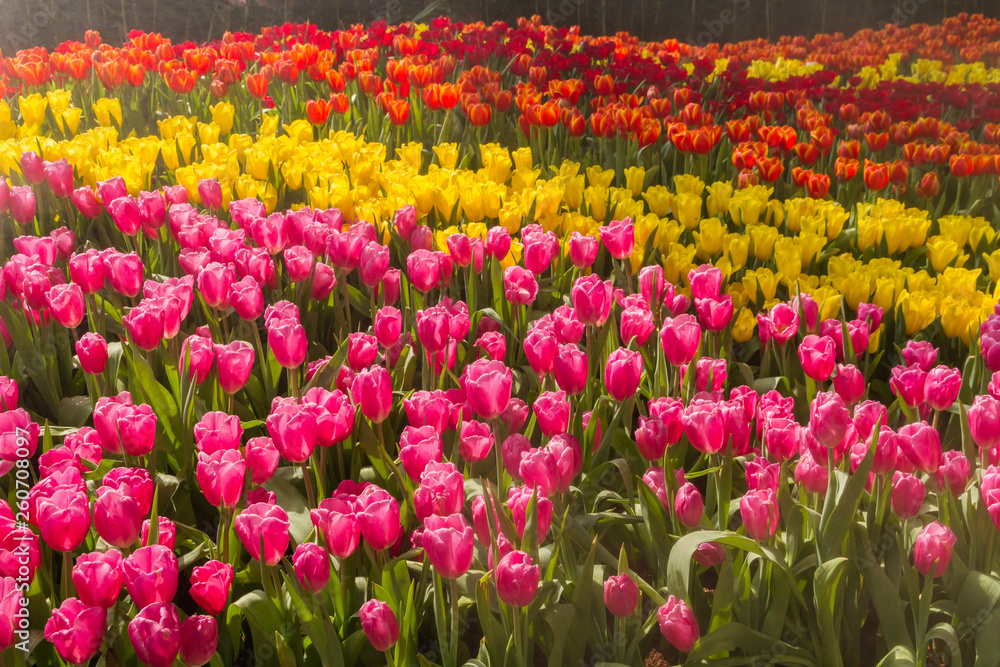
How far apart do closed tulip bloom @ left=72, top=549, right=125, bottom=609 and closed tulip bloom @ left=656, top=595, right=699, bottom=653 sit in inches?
30.4

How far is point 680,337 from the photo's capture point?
66.4 inches

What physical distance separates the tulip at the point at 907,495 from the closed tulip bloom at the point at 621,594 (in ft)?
1.57

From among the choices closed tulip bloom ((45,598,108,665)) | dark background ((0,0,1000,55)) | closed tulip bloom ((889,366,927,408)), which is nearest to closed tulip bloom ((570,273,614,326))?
closed tulip bloom ((889,366,927,408))

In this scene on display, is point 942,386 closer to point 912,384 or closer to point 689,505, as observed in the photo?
point 912,384

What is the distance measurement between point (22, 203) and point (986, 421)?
2565 mm

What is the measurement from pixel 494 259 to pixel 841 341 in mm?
978

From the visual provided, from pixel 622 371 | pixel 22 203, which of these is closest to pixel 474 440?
pixel 622 371

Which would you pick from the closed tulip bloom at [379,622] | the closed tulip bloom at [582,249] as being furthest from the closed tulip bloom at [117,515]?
the closed tulip bloom at [582,249]

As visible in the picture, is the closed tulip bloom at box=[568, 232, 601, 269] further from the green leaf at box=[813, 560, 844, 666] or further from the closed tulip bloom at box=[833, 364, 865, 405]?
the green leaf at box=[813, 560, 844, 666]

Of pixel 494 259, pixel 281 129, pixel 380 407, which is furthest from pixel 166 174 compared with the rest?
pixel 380 407

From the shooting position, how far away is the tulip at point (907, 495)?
4.36 feet

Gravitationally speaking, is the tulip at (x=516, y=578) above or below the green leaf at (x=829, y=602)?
above

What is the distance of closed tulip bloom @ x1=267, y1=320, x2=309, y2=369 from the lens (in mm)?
1641

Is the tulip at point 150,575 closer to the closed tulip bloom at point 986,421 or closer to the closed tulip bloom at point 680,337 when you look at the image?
the closed tulip bloom at point 680,337
